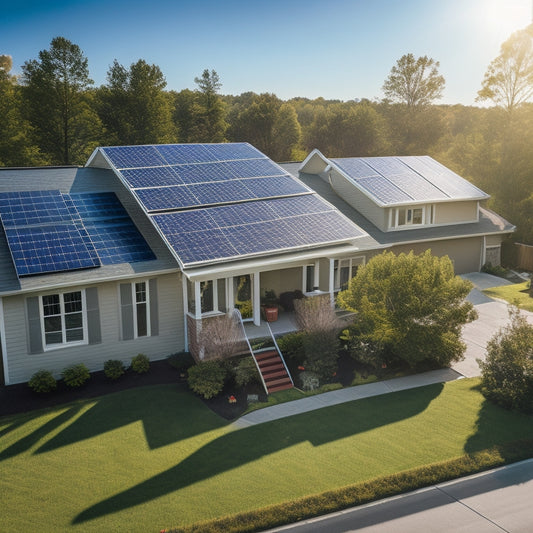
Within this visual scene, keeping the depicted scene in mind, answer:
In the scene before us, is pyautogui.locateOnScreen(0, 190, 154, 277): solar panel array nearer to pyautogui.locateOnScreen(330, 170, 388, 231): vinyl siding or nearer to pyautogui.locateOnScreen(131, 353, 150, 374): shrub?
pyautogui.locateOnScreen(131, 353, 150, 374): shrub

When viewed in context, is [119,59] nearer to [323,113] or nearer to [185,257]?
[323,113]

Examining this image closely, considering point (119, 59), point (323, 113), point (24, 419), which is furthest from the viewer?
point (323, 113)

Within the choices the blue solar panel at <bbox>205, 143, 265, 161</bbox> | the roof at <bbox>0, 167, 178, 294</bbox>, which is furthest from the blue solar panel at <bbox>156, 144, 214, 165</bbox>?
the roof at <bbox>0, 167, 178, 294</bbox>

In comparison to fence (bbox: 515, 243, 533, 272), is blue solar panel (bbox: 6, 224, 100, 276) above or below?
above

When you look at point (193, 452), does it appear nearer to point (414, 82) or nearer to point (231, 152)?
point (231, 152)

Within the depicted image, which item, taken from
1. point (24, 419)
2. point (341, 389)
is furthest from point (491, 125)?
point (24, 419)

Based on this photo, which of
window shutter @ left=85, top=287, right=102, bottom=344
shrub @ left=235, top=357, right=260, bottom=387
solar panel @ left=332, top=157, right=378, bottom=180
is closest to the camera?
shrub @ left=235, top=357, right=260, bottom=387
